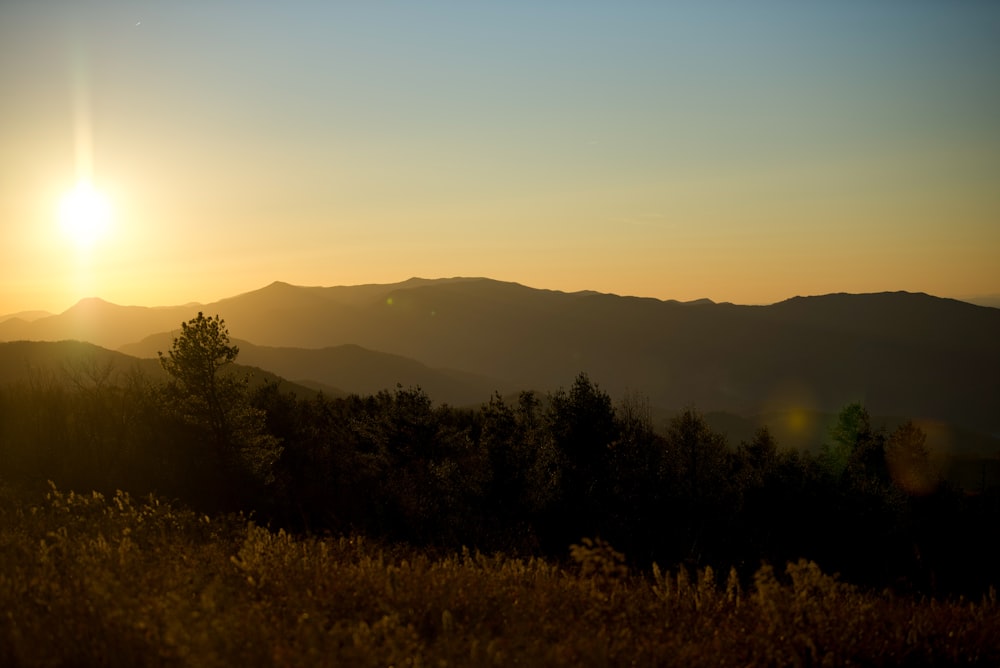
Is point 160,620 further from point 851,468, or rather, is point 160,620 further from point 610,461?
point 851,468

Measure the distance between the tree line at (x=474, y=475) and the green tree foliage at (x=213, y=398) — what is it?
0.28 ft

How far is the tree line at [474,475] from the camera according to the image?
23859 mm

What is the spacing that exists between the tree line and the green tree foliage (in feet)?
0.28

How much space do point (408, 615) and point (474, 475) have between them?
104 feet

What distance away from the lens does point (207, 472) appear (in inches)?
1147

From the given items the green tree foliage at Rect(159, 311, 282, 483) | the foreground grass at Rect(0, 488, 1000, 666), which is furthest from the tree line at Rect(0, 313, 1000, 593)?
the foreground grass at Rect(0, 488, 1000, 666)

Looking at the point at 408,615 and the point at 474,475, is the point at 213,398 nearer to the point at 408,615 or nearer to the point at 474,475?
the point at 474,475

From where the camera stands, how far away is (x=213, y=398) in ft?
99.2

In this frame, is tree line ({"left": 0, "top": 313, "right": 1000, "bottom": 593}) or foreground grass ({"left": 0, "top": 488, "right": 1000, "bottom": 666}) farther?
tree line ({"left": 0, "top": 313, "right": 1000, "bottom": 593})

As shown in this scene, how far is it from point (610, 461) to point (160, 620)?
3566 centimetres

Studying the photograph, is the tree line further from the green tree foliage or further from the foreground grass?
the foreground grass

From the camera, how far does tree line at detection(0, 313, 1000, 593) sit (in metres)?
23.9

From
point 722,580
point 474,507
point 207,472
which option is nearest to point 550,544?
point 474,507

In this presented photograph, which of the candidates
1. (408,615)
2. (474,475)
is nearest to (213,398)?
(474,475)
